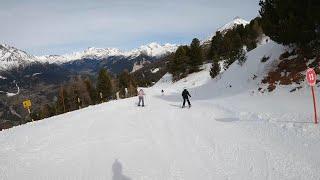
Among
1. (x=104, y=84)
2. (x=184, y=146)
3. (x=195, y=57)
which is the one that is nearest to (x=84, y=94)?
(x=104, y=84)

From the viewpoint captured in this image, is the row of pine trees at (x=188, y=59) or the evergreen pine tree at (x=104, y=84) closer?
the row of pine trees at (x=188, y=59)

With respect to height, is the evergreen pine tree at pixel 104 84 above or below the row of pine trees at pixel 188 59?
below

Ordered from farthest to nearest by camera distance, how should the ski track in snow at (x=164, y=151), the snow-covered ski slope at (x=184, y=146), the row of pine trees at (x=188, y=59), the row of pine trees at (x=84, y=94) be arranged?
the row of pine trees at (x=84, y=94), the row of pine trees at (x=188, y=59), the snow-covered ski slope at (x=184, y=146), the ski track in snow at (x=164, y=151)

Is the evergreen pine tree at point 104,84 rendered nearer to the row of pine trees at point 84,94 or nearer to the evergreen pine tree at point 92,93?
the row of pine trees at point 84,94

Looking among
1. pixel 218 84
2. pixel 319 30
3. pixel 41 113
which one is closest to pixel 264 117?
pixel 319 30

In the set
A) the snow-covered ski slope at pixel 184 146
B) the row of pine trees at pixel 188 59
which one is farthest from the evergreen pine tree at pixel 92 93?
the snow-covered ski slope at pixel 184 146

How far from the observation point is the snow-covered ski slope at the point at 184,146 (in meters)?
12.0

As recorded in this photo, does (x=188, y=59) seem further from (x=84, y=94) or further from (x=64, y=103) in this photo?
(x=64, y=103)

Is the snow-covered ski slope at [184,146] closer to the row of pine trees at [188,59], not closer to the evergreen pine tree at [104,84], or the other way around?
the row of pine trees at [188,59]

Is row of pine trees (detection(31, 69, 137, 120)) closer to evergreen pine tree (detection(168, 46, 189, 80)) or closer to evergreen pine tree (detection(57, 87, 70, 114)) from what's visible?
evergreen pine tree (detection(57, 87, 70, 114))

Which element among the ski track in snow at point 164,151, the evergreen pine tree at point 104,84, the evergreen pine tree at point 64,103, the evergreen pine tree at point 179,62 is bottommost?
the evergreen pine tree at point 64,103

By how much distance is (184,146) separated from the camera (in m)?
15.4

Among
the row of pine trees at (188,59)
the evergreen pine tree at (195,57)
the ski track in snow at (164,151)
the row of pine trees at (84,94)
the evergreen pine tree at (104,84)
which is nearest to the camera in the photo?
the ski track in snow at (164,151)

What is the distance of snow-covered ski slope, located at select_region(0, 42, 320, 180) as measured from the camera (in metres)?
12.0
